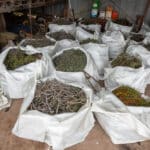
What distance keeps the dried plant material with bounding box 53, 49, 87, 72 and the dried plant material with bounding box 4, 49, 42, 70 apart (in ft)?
0.71

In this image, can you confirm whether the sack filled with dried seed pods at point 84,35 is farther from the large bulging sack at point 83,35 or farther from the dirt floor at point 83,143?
the dirt floor at point 83,143

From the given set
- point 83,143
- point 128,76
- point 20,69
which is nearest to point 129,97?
point 128,76

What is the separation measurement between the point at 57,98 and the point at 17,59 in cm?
69

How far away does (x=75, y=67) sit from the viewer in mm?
2145

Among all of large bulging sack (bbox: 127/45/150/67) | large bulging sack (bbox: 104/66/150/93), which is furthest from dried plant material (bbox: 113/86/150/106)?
large bulging sack (bbox: 127/45/150/67)

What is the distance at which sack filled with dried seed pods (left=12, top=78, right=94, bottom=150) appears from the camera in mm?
1492

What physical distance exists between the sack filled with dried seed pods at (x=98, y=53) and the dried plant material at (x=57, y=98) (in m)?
0.89

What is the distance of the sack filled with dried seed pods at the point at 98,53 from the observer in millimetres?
2561

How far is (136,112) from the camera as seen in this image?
1676 millimetres

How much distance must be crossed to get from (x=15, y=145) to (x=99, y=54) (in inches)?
56.5

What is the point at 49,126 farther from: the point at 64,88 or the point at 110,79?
the point at 110,79

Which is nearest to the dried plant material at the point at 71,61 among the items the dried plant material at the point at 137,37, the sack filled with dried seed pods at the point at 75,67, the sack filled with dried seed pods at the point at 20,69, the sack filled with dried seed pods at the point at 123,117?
the sack filled with dried seed pods at the point at 75,67

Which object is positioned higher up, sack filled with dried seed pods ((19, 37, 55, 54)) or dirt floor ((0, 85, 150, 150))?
sack filled with dried seed pods ((19, 37, 55, 54))

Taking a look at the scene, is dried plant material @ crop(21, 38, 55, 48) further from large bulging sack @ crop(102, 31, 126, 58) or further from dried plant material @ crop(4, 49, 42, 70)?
large bulging sack @ crop(102, 31, 126, 58)
